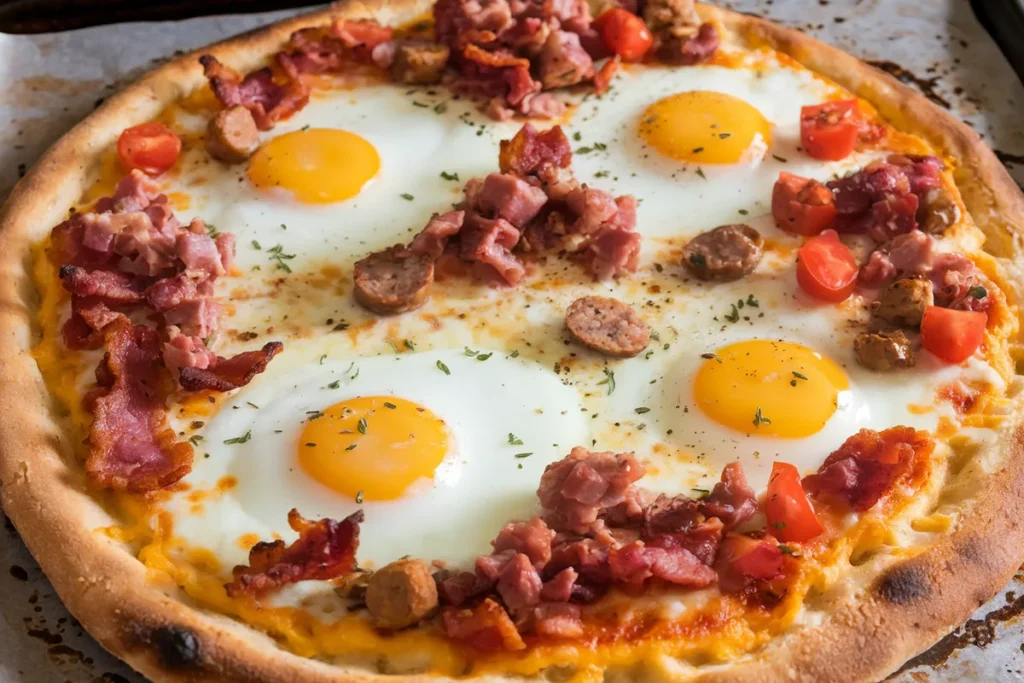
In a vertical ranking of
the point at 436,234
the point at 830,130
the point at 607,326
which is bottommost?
the point at 607,326

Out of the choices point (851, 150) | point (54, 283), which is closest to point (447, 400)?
point (54, 283)

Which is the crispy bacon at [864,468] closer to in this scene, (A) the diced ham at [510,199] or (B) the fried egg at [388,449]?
(B) the fried egg at [388,449]

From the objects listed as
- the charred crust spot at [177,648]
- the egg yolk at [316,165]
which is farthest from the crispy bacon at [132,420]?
the egg yolk at [316,165]

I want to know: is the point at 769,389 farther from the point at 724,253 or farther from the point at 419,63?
the point at 419,63

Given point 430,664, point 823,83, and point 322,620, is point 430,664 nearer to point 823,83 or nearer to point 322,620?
point 322,620

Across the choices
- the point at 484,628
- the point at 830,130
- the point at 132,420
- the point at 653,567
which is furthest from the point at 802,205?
the point at 132,420

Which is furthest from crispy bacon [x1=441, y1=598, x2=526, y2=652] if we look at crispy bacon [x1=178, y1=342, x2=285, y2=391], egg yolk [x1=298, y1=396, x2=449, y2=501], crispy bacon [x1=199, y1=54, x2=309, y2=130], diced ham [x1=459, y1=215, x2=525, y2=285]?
crispy bacon [x1=199, y1=54, x2=309, y2=130]

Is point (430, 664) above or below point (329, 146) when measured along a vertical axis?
below
